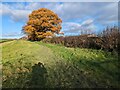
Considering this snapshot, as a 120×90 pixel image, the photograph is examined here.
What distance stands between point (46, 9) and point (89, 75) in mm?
34665

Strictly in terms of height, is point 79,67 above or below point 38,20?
below

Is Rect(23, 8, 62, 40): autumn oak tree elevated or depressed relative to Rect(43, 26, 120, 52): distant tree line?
elevated

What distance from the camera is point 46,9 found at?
4069cm

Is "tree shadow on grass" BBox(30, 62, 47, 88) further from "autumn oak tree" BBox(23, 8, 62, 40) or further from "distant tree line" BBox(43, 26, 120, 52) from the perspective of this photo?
"autumn oak tree" BBox(23, 8, 62, 40)

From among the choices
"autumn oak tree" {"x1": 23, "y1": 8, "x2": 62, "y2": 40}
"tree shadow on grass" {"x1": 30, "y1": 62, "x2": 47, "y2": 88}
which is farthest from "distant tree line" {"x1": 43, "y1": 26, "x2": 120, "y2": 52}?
"autumn oak tree" {"x1": 23, "y1": 8, "x2": 62, "y2": 40}

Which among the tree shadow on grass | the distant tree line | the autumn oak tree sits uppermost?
the autumn oak tree

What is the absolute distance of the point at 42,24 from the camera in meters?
38.4

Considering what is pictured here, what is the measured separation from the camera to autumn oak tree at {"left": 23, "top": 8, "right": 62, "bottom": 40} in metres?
38.8


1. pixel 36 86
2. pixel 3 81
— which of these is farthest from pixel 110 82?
pixel 3 81

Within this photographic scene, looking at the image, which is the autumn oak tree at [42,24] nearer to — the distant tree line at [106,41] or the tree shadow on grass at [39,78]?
the distant tree line at [106,41]

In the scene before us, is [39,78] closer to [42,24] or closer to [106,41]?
[106,41]

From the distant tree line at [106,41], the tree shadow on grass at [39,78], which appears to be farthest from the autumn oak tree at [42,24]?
the tree shadow on grass at [39,78]

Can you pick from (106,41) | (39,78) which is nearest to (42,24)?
(106,41)

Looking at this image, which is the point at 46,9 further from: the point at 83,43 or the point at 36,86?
the point at 36,86
